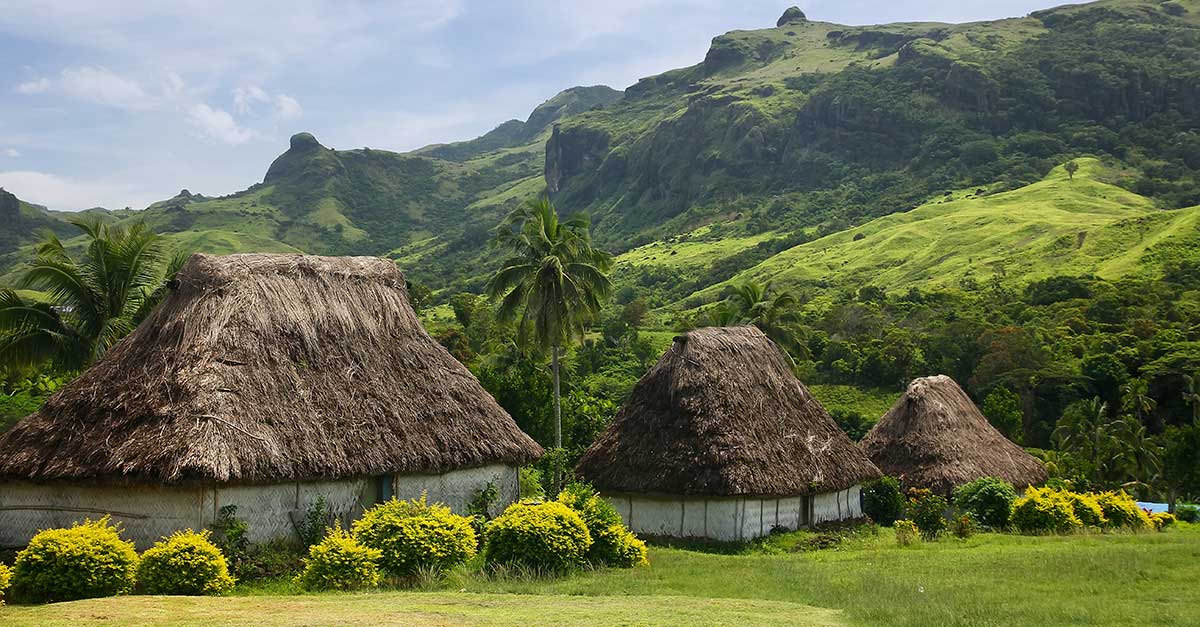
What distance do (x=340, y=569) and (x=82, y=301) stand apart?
43.1 feet

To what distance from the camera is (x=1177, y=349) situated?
218ft

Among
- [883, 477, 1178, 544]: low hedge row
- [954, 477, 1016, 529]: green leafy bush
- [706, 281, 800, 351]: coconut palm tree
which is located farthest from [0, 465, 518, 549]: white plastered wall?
[706, 281, 800, 351]: coconut palm tree

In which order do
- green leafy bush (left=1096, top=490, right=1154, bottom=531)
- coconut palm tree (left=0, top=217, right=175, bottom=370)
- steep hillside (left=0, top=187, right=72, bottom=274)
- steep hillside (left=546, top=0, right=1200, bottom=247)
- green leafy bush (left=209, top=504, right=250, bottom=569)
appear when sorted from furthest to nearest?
steep hillside (left=0, top=187, right=72, bottom=274) < steep hillside (left=546, top=0, right=1200, bottom=247) < green leafy bush (left=1096, top=490, right=1154, bottom=531) < coconut palm tree (left=0, top=217, right=175, bottom=370) < green leafy bush (left=209, top=504, right=250, bottom=569)

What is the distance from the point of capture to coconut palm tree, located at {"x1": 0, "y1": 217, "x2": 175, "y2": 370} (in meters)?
23.2

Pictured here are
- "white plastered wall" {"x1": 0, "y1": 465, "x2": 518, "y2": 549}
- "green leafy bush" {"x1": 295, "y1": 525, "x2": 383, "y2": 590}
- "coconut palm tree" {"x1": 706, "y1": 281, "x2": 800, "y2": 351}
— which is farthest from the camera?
"coconut palm tree" {"x1": 706, "y1": 281, "x2": 800, "y2": 351}

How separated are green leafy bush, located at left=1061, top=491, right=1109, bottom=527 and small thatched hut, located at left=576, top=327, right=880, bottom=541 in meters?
5.43

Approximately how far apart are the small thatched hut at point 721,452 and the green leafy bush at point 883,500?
57.8 inches

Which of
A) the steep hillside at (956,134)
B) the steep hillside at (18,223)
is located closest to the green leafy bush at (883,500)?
the steep hillside at (956,134)

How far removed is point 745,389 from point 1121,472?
3154cm

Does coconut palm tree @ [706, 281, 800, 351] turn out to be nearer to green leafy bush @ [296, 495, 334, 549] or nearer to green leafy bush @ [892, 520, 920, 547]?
green leafy bush @ [892, 520, 920, 547]

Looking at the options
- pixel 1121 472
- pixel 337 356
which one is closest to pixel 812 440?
pixel 337 356

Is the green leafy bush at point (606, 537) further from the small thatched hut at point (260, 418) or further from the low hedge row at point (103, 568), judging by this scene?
the low hedge row at point (103, 568)

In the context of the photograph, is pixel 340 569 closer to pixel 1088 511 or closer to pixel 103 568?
pixel 103 568

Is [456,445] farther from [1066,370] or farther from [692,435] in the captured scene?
[1066,370]
